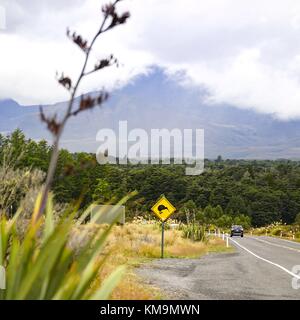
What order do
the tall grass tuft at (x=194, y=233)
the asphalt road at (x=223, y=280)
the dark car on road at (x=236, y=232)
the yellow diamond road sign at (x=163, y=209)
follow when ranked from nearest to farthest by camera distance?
the asphalt road at (x=223, y=280), the yellow diamond road sign at (x=163, y=209), the tall grass tuft at (x=194, y=233), the dark car on road at (x=236, y=232)

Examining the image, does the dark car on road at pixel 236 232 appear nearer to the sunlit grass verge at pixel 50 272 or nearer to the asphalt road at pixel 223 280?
the asphalt road at pixel 223 280

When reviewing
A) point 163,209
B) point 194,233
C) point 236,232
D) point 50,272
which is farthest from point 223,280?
point 236,232

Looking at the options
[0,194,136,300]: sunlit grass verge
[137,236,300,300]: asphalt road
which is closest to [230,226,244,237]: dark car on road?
[137,236,300,300]: asphalt road

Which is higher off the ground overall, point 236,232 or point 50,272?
point 50,272

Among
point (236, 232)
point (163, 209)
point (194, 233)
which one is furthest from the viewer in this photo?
point (236, 232)

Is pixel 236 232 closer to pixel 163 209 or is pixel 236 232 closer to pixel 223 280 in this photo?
pixel 163 209

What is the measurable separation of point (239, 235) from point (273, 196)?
52.5 meters

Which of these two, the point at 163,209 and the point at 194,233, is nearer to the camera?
the point at 163,209

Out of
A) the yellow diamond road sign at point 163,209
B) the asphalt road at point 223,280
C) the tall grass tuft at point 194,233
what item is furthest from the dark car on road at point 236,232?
the asphalt road at point 223,280

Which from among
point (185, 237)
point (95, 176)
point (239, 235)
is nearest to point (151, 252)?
point (185, 237)

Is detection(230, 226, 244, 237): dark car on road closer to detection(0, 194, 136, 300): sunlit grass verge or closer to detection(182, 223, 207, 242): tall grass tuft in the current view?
detection(182, 223, 207, 242): tall grass tuft

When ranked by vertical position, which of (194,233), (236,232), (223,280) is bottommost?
(223,280)
